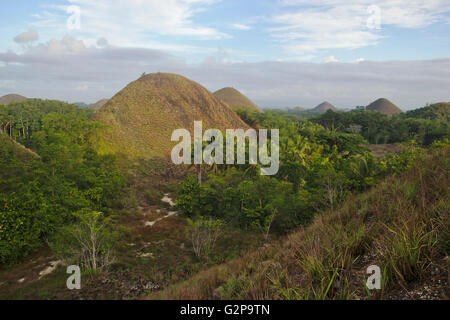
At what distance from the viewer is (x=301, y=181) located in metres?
23.8

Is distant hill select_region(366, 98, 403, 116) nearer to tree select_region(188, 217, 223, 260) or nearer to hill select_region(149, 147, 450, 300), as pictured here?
tree select_region(188, 217, 223, 260)

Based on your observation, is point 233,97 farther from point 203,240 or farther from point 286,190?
point 203,240

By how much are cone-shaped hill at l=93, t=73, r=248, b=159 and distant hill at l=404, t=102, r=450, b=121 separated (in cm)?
6684

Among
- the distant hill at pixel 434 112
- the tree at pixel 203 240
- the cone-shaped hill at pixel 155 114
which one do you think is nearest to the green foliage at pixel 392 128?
the distant hill at pixel 434 112

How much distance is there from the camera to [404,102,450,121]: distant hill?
8150 cm

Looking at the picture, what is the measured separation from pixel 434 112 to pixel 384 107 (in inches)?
2847

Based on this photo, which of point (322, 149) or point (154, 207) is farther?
point (322, 149)

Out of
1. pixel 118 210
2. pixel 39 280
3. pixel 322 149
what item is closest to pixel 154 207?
pixel 118 210

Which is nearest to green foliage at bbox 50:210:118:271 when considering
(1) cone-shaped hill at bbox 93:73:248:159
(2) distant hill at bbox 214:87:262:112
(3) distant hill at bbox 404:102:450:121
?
(1) cone-shaped hill at bbox 93:73:248:159

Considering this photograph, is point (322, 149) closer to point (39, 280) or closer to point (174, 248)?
point (174, 248)

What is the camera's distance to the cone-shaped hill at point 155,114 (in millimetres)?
45875

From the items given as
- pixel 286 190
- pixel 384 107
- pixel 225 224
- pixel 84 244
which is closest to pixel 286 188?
pixel 286 190

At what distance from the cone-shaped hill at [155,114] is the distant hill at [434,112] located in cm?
6684

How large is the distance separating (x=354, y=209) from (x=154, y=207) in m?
22.6
